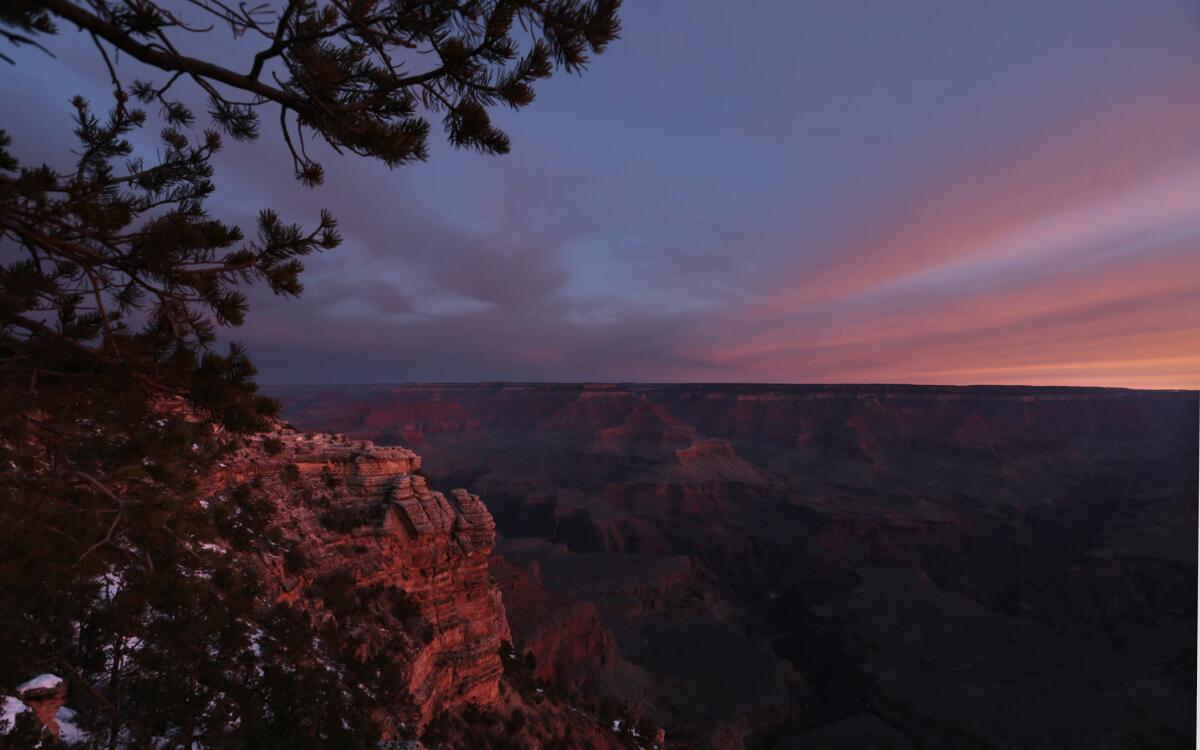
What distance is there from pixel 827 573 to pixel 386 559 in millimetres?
66127

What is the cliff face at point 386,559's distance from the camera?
16.4 metres

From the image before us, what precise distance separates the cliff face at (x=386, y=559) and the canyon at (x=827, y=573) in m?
0.13

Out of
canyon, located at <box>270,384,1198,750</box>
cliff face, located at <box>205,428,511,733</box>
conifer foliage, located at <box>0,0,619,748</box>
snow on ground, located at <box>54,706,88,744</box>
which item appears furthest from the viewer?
canyon, located at <box>270,384,1198,750</box>

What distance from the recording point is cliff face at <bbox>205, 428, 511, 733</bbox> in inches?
645

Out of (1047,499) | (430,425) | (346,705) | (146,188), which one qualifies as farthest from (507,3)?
(430,425)

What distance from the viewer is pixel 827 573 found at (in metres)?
69.0

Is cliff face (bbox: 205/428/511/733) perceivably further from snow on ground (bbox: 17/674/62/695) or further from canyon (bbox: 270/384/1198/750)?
snow on ground (bbox: 17/674/62/695)

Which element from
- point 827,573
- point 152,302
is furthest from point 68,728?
point 827,573

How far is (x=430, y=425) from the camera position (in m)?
177

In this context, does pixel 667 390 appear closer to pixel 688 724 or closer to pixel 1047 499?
pixel 1047 499

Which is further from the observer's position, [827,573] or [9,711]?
[827,573]

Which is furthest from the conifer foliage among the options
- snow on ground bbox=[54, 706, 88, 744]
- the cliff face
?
the cliff face

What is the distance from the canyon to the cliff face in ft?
0.43

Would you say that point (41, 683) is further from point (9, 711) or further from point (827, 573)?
point (827, 573)
